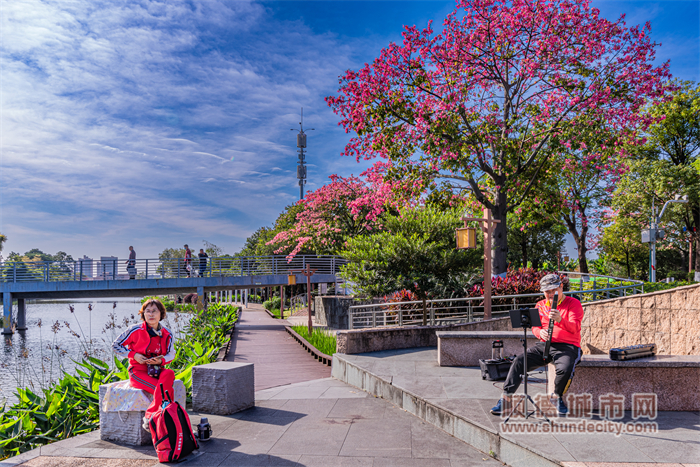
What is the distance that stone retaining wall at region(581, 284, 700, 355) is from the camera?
23.5 ft

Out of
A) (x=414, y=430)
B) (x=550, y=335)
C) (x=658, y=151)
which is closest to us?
(x=550, y=335)

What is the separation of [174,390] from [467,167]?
1198 centimetres

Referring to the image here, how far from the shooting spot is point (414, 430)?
5.70 metres

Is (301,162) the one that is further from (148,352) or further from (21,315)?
(148,352)

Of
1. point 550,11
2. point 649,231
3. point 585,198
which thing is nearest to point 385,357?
point 550,11

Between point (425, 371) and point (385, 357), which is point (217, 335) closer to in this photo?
point (385, 357)

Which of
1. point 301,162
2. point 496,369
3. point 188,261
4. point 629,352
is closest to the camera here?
point 629,352

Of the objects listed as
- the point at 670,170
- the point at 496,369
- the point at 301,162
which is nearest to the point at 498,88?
the point at 496,369

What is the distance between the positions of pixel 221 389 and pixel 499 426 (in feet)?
12.4

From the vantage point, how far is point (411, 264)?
1603 centimetres

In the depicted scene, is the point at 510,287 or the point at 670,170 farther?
the point at 670,170

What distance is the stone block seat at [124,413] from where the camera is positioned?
523cm

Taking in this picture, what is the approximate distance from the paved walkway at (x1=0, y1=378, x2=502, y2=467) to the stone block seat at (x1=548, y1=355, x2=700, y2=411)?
1823 millimetres

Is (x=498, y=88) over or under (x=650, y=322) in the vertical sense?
over
